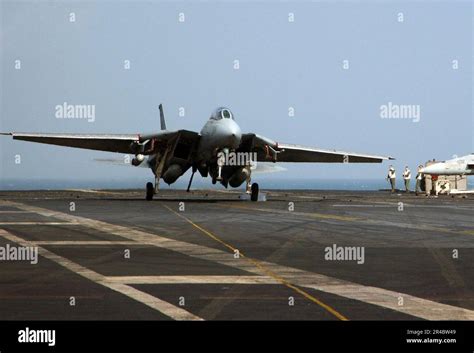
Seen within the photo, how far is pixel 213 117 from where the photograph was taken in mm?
36469

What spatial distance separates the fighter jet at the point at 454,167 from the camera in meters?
62.1

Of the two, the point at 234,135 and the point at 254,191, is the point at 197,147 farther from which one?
the point at 254,191

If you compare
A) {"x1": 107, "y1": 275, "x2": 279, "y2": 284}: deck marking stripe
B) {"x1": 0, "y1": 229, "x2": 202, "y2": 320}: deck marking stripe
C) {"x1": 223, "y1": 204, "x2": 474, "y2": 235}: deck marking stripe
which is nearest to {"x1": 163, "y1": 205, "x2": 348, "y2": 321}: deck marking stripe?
{"x1": 107, "y1": 275, "x2": 279, "y2": 284}: deck marking stripe

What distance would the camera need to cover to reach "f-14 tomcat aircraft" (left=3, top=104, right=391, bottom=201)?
3600 centimetres

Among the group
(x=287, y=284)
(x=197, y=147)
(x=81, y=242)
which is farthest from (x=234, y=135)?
(x=287, y=284)

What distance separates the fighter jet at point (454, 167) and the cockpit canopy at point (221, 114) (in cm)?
2939

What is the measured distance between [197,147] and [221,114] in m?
3.01

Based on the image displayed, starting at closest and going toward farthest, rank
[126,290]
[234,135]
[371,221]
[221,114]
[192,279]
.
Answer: [126,290]
[192,279]
[371,221]
[234,135]
[221,114]

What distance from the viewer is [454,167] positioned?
6312 cm

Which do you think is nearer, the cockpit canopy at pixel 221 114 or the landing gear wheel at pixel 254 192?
the cockpit canopy at pixel 221 114

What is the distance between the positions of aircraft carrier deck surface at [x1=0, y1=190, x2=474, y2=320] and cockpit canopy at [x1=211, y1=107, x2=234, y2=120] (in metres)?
10.6

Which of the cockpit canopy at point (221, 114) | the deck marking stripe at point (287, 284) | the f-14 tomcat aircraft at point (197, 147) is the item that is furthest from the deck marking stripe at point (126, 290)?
the cockpit canopy at point (221, 114)

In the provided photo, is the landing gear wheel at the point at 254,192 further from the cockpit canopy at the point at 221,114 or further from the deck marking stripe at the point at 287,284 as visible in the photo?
the deck marking stripe at the point at 287,284
